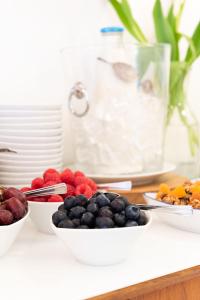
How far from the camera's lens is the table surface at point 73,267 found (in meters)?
0.50

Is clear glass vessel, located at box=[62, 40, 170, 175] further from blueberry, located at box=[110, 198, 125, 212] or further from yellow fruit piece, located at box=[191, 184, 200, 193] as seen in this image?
blueberry, located at box=[110, 198, 125, 212]

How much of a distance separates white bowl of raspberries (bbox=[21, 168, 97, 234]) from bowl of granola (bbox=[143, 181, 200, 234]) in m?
0.11

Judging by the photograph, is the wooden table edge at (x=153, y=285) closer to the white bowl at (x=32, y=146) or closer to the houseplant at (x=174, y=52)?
the white bowl at (x=32, y=146)

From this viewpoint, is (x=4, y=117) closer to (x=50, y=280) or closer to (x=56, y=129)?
(x=56, y=129)

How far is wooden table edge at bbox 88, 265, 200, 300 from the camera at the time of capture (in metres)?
0.50

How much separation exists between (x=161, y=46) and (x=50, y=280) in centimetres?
63

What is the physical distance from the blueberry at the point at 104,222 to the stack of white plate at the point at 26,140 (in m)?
0.32

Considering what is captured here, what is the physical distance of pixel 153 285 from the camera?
0.53 metres

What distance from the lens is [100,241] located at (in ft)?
1.80

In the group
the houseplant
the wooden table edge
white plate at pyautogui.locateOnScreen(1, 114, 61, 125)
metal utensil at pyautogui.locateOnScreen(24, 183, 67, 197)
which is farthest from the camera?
the houseplant

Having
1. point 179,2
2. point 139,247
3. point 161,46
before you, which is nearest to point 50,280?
point 139,247

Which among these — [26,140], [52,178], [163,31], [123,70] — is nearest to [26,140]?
[26,140]

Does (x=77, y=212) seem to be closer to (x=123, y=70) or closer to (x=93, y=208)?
(x=93, y=208)

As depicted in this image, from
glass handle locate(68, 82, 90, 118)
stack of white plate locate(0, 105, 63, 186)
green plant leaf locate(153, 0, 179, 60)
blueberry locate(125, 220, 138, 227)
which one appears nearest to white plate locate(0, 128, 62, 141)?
stack of white plate locate(0, 105, 63, 186)
